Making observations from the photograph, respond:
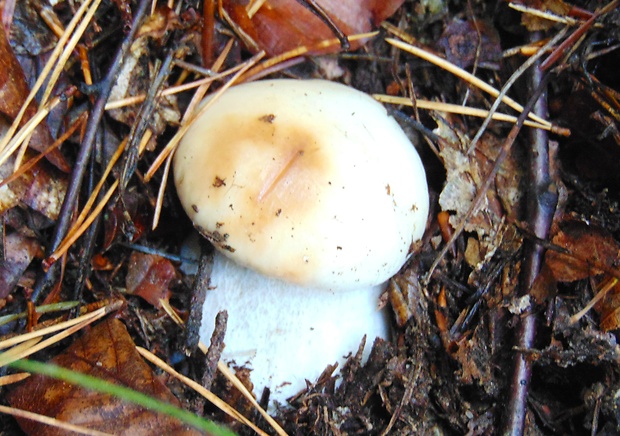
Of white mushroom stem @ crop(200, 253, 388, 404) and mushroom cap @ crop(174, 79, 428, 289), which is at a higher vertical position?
mushroom cap @ crop(174, 79, 428, 289)

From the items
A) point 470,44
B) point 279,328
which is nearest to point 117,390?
point 279,328

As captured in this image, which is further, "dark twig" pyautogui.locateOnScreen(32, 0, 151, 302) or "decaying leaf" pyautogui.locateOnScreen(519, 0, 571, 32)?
"decaying leaf" pyautogui.locateOnScreen(519, 0, 571, 32)

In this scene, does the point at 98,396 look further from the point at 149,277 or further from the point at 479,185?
the point at 479,185

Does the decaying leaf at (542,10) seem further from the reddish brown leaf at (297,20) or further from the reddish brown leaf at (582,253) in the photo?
the reddish brown leaf at (582,253)

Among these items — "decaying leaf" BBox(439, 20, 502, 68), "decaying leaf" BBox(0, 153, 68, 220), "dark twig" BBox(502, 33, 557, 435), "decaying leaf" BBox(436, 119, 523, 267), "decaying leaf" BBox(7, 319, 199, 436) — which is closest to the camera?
"decaying leaf" BBox(7, 319, 199, 436)

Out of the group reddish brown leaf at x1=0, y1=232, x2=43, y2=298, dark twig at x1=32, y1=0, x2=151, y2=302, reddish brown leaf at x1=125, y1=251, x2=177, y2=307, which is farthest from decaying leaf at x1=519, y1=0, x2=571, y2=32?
reddish brown leaf at x1=0, y1=232, x2=43, y2=298

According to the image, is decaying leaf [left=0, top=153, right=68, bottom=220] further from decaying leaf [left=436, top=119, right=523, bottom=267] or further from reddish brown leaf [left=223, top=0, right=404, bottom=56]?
decaying leaf [left=436, top=119, right=523, bottom=267]
